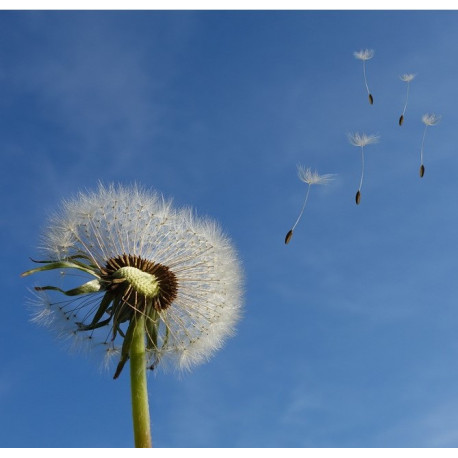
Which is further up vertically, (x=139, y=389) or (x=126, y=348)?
(x=126, y=348)

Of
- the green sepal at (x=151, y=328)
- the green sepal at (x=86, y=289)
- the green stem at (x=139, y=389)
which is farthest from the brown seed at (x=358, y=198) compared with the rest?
the green sepal at (x=86, y=289)

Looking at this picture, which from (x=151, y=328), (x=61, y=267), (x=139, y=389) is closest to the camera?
(x=139, y=389)

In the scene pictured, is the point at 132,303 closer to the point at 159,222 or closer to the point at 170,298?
the point at 170,298

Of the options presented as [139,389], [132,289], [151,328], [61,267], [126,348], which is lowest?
[139,389]

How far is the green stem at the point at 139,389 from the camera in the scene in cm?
837

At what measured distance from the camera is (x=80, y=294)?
30.8ft

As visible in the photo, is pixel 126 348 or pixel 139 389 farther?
pixel 126 348

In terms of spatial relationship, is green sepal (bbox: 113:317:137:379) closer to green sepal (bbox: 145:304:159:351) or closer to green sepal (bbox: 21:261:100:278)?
green sepal (bbox: 145:304:159:351)

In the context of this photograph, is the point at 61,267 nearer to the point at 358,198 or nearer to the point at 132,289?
the point at 132,289

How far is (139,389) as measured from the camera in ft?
28.7

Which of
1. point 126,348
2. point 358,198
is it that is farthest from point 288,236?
point 126,348

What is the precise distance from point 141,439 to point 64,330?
8.06ft

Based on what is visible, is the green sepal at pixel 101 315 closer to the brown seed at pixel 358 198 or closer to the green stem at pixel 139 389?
the green stem at pixel 139 389
